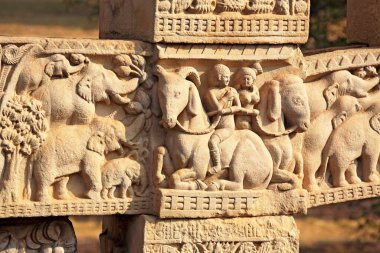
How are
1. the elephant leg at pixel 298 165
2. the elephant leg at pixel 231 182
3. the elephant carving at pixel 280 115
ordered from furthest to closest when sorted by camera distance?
1. the elephant leg at pixel 298 165
2. the elephant carving at pixel 280 115
3. the elephant leg at pixel 231 182

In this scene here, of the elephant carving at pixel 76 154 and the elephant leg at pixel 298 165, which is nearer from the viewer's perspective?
the elephant carving at pixel 76 154

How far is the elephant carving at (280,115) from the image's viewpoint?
872 cm

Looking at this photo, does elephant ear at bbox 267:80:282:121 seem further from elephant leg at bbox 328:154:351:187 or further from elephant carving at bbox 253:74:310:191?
elephant leg at bbox 328:154:351:187

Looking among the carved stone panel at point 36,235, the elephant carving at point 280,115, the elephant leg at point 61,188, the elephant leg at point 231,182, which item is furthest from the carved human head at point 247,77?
the carved stone panel at point 36,235

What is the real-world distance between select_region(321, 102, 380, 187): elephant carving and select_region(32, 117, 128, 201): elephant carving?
4.12 ft

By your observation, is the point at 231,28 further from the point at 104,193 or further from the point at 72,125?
the point at 104,193

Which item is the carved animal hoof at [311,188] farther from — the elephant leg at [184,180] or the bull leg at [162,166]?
the bull leg at [162,166]

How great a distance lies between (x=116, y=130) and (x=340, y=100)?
52.9 inches

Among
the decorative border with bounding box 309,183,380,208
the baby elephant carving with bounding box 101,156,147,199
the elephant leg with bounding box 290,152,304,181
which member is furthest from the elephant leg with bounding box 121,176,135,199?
the decorative border with bounding box 309,183,380,208

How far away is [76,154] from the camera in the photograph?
838 centimetres

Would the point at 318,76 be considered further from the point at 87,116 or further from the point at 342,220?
the point at 342,220

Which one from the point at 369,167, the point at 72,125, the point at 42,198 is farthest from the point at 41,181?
the point at 369,167

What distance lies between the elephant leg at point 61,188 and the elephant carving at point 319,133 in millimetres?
1384

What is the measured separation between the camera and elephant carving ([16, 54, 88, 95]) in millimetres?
8219
